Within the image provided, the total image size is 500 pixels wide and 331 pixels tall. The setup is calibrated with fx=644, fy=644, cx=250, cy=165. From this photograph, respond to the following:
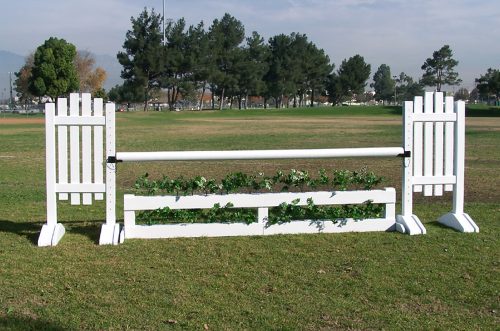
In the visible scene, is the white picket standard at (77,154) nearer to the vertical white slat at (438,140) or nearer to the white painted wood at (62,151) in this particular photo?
the white painted wood at (62,151)

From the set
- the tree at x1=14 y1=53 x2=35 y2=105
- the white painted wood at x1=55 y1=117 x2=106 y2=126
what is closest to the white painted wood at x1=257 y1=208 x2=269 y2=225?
the white painted wood at x1=55 y1=117 x2=106 y2=126

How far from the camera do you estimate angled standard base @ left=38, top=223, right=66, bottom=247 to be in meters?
6.97

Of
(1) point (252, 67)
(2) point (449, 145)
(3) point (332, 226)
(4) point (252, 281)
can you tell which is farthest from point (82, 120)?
(1) point (252, 67)

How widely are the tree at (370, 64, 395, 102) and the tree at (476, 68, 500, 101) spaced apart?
3303 cm

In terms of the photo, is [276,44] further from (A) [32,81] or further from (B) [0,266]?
(B) [0,266]

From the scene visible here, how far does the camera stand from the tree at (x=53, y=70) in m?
91.1

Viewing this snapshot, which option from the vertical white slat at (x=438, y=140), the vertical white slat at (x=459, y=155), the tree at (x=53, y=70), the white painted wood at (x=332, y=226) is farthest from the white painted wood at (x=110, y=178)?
the tree at (x=53, y=70)

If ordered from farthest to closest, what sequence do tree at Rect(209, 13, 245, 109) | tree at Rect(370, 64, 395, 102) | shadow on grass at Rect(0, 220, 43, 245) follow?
tree at Rect(370, 64, 395, 102)
tree at Rect(209, 13, 245, 109)
shadow on grass at Rect(0, 220, 43, 245)

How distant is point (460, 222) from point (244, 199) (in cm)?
267

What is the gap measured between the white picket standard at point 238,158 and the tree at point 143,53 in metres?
84.3

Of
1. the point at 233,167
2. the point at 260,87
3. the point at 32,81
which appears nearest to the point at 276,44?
the point at 260,87

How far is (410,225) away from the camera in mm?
7676

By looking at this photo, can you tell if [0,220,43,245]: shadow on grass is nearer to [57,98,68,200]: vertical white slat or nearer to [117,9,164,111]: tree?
[57,98,68,200]: vertical white slat

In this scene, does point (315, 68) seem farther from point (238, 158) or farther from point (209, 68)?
point (238, 158)
